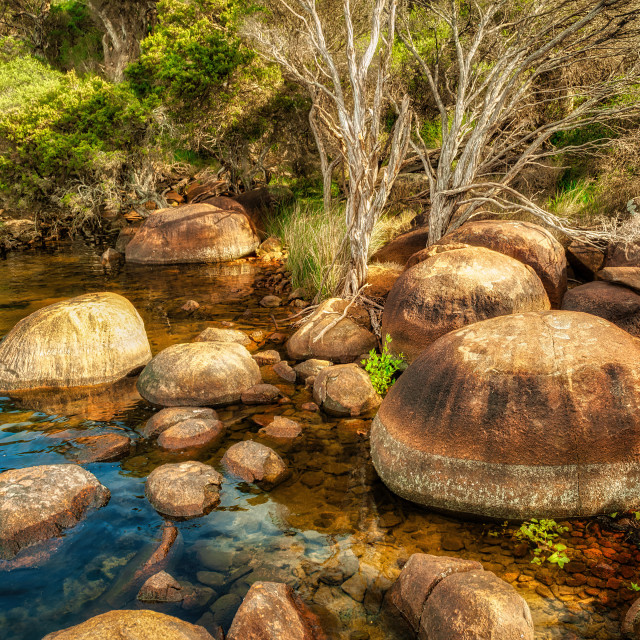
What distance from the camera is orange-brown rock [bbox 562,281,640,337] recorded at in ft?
19.4

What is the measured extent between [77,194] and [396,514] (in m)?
14.0

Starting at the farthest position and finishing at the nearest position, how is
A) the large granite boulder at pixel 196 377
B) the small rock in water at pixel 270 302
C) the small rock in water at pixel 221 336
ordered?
1. the small rock in water at pixel 270 302
2. the small rock in water at pixel 221 336
3. the large granite boulder at pixel 196 377

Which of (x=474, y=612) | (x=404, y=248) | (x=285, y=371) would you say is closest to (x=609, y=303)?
(x=285, y=371)

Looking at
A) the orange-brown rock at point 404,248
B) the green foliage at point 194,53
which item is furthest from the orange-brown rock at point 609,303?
the green foliage at point 194,53

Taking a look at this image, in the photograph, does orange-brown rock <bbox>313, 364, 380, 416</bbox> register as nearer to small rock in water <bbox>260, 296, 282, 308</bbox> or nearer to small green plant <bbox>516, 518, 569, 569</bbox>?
small green plant <bbox>516, 518, 569, 569</bbox>

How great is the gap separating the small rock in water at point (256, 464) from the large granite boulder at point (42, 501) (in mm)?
1060

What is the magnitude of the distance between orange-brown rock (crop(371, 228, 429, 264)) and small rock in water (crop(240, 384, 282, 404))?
4499mm

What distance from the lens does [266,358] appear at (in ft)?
23.5

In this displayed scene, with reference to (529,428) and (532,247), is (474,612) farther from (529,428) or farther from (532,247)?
(532,247)

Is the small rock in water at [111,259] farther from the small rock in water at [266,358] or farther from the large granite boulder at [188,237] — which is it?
the small rock in water at [266,358]

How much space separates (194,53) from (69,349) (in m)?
10.6

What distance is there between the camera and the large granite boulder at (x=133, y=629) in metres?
2.64

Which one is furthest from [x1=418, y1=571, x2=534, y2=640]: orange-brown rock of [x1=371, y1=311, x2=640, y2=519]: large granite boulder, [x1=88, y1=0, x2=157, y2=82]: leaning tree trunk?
[x1=88, y1=0, x2=157, y2=82]: leaning tree trunk

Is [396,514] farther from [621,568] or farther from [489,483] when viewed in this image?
[621,568]
